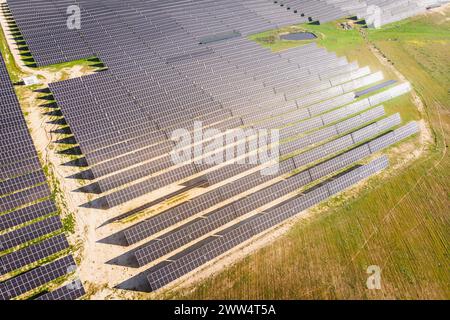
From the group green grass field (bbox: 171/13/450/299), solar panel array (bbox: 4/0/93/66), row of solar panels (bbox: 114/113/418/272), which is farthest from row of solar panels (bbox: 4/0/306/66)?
green grass field (bbox: 171/13/450/299)

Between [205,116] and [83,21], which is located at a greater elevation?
[83,21]

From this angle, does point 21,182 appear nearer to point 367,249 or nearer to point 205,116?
point 205,116

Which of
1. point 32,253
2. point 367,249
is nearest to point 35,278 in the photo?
point 32,253

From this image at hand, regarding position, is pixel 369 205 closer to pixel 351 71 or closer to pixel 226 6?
pixel 351 71

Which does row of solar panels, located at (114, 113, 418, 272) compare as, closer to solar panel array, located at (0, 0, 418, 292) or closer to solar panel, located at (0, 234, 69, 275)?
solar panel array, located at (0, 0, 418, 292)

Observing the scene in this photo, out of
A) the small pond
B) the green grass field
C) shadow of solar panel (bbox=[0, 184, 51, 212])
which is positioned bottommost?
the green grass field
